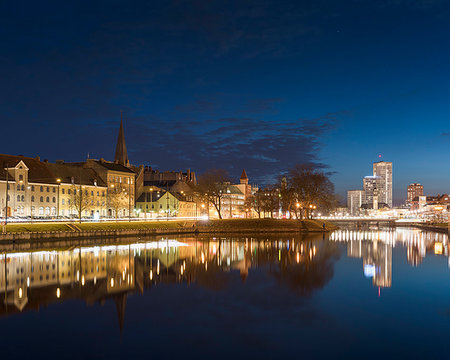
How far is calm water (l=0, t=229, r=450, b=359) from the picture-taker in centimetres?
1459

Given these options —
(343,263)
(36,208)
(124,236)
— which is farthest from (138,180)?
(343,263)

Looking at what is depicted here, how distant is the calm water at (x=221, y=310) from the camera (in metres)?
14.6

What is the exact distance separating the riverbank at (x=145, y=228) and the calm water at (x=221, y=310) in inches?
956

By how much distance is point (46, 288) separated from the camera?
80.7ft

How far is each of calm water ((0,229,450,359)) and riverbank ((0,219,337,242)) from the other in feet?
79.7

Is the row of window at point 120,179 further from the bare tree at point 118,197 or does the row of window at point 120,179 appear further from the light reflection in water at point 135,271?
the light reflection in water at point 135,271

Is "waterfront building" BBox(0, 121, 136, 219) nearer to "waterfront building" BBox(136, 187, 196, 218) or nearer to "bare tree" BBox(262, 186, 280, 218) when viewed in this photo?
"waterfront building" BBox(136, 187, 196, 218)

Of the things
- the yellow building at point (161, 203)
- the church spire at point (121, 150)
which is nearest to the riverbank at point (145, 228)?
the yellow building at point (161, 203)

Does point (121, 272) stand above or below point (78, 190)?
below

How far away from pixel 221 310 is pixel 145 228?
2254 inches

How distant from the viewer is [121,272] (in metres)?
30.7

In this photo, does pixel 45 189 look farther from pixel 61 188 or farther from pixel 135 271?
pixel 135 271

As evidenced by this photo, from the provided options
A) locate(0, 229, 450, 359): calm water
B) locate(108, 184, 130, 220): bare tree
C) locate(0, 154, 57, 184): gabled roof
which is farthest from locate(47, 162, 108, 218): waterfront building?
locate(0, 229, 450, 359): calm water

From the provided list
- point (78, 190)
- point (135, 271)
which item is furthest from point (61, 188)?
point (135, 271)
